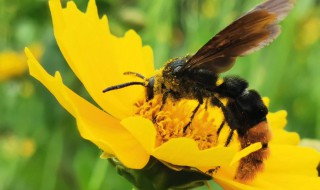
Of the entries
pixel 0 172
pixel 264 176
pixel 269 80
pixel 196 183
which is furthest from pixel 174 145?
pixel 0 172

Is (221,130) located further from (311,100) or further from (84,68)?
(311,100)

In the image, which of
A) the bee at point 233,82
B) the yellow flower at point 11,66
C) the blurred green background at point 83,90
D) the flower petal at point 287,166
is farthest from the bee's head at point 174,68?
the yellow flower at point 11,66

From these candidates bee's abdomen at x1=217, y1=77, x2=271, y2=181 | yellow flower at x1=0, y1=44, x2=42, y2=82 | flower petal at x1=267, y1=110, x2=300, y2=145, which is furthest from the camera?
yellow flower at x1=0, y1=44, x2=42, y2=82

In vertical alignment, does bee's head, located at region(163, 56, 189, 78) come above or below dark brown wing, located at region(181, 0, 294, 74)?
below

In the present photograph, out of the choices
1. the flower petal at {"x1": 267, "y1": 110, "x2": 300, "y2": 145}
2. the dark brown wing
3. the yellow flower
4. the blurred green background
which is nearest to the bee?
the dark brown wing

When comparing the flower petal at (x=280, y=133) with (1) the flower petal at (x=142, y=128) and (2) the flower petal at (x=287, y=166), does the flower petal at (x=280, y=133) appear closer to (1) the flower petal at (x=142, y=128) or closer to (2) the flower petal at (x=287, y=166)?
(2) the flower petal at (x=287, y=166)

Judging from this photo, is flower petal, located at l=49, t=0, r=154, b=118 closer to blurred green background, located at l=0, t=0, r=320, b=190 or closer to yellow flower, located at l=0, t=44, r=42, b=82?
blurred green background, located at l=0, t=0, r=320, b=190

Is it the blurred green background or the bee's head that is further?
the blurred green background

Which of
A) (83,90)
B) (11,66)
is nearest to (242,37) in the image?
(83,90)
